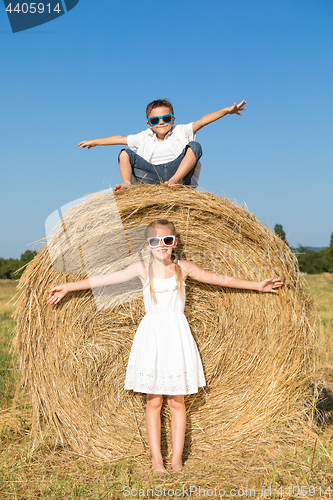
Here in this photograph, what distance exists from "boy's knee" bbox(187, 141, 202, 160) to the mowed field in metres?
1.85

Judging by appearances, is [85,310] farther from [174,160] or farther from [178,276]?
[174,160]

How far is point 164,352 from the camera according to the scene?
2.87m

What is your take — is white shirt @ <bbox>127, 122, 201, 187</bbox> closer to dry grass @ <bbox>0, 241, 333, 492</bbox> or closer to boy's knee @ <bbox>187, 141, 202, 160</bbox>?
boy's knee @ <bbox>187, 141, 202, 160</bbox>

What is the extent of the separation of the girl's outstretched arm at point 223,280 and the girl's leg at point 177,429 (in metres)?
0.91

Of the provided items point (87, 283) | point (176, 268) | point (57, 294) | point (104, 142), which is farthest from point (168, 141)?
point (57, 294)

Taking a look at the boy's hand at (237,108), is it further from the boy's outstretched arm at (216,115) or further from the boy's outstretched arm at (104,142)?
the boy's outstretched arm at (104,142)

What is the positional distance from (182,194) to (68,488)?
216 cm

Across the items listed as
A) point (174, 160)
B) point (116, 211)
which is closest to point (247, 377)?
point (116, 211)

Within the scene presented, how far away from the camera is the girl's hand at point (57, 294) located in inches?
119

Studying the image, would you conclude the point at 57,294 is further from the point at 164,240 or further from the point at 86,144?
the point at 86,144

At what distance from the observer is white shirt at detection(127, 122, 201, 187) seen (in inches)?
149

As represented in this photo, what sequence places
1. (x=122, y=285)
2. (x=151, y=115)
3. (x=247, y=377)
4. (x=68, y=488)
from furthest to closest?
(x=151, y=115)
(x=122, y=285)
(x=247, y=377)
(x=68, y=488)

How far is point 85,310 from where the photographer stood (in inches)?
130

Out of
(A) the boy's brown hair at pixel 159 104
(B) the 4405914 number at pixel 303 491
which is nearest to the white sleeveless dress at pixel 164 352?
(B) the 4405914 number at pixel 303 491
